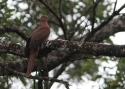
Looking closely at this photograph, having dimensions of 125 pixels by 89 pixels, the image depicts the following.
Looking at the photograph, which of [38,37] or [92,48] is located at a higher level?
[38,37]

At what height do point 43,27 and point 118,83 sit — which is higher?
point 43,27

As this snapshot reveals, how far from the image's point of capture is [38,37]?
15.4ft

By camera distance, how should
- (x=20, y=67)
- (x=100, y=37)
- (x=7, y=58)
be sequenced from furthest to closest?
(x=100, y=37) → (x=7, y=58) → (x=20, y=67)

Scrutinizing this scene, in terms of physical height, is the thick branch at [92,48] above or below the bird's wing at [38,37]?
below

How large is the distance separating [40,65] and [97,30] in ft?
3.75

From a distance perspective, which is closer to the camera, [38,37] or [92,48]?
[92,48]

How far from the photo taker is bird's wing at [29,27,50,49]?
444 cm

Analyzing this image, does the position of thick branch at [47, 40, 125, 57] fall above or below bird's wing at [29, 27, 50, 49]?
below

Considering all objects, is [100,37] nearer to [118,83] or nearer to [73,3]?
[118,83]

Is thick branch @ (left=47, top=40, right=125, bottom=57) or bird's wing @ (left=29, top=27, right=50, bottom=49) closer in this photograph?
thick branch @ (left=47, top=40, right=125, bottom=57)

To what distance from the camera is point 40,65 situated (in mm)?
4883

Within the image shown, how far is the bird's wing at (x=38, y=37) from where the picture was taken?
175 inches

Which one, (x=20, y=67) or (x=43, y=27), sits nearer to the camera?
(x=20, y=67)

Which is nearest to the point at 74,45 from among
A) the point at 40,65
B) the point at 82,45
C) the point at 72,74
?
the point at 82,45
